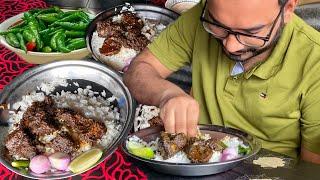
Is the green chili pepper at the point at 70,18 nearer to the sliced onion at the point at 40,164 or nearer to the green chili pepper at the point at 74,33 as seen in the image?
the green chili pepper at the point at 74,33

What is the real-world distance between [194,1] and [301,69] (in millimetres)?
1409

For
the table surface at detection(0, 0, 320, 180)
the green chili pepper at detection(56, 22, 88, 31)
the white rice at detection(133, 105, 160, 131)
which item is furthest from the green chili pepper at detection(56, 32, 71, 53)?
the white rice at detection(133, 105, 160, 131)

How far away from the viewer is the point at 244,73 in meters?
1.90

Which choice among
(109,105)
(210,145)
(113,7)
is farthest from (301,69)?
(113,7)

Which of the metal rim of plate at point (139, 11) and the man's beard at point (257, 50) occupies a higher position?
the man's beard at point (257, 50)

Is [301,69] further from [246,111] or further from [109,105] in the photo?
[109,105]

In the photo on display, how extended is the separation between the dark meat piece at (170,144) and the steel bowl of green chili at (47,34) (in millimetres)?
1266

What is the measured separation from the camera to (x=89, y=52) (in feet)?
8.70

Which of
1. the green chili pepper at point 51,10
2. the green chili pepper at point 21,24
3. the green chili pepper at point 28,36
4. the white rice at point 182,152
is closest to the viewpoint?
the white rice at point 182,152

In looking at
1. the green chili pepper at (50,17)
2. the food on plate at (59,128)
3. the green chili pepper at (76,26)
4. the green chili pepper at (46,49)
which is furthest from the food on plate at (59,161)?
the green chili pepper at (50,17)

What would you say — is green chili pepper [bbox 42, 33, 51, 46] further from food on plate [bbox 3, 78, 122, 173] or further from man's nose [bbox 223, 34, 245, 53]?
man's nose [bbox 223, 34, 245, 53]

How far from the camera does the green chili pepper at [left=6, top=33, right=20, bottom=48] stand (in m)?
2.71

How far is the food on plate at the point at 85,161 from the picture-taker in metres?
1.79

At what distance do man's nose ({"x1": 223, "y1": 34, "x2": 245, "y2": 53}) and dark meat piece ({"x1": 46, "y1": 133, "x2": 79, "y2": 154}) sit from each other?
84 cm
